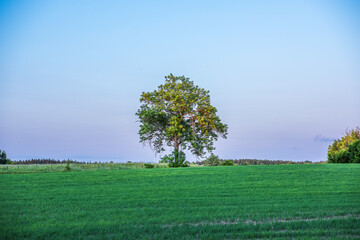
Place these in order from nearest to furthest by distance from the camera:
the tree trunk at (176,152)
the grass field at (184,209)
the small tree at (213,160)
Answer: the grass field at (184,209), the tree trunk at (176,152), the small tree at (213,160)

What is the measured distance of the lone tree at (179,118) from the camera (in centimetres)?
4069

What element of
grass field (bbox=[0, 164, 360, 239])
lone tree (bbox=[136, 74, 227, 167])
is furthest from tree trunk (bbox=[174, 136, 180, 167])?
grass field (bbox=[0, 164, 360, 239])

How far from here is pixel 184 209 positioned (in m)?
12.7

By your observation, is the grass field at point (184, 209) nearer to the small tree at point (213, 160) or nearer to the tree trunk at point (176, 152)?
the tree trunk at point (176, 152)

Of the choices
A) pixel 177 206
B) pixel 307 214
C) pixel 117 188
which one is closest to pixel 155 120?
pixel 117 188

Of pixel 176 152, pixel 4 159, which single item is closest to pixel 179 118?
pixel 176 152

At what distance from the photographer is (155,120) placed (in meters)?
41.2

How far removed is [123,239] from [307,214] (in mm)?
6631

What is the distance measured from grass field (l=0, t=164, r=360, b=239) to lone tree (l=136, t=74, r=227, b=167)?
18.6 meters

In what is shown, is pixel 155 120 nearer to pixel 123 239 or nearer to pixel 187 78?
pixel 187 78

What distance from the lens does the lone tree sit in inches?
1602

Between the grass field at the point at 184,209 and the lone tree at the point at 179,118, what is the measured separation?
18.6 m

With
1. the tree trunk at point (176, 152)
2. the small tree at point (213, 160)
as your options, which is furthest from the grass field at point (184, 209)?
the small tree at point (213, 160)

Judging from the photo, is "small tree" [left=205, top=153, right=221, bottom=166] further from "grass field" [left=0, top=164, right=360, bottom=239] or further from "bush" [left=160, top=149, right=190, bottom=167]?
"grass field" [left=0, top=164, right=360, bottom=239]
